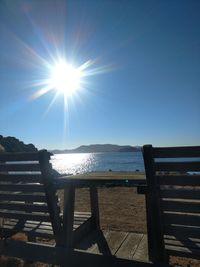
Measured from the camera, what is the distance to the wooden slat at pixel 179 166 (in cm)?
253

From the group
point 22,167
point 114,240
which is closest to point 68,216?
point 22,167

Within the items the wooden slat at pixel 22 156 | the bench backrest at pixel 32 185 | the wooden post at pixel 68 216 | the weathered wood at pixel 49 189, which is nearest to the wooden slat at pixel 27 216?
the bench backrest at pixel 32 185

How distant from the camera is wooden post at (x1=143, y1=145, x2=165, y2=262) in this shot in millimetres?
2711

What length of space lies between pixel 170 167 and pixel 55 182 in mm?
1373

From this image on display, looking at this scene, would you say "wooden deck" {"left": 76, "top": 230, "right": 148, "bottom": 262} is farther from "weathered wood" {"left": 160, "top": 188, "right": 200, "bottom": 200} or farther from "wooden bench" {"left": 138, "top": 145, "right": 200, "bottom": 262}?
"weathered wood" {"left": 160, "top": 188, "right": 200, "bottom": 200}

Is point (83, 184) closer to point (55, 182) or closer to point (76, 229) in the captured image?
point (55, 182)

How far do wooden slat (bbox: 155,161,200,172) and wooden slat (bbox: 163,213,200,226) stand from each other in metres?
0.45

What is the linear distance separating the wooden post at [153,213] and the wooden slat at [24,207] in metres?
1.25

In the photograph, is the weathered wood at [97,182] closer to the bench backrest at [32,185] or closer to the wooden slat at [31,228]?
the bench backrest at [32,185]

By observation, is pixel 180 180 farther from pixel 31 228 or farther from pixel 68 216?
pixel 31 228

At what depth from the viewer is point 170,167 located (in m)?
2.63

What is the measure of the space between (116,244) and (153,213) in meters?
1.68

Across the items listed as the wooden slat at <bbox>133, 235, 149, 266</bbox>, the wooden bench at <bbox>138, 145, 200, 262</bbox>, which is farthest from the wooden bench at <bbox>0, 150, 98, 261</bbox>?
the wooden bench at <bbox>138, 145, 200, 262</bbox>

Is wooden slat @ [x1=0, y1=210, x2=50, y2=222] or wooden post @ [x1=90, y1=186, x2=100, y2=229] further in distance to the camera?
wooden post @ [x1=90, y1=186, x2=100, y2=229]
